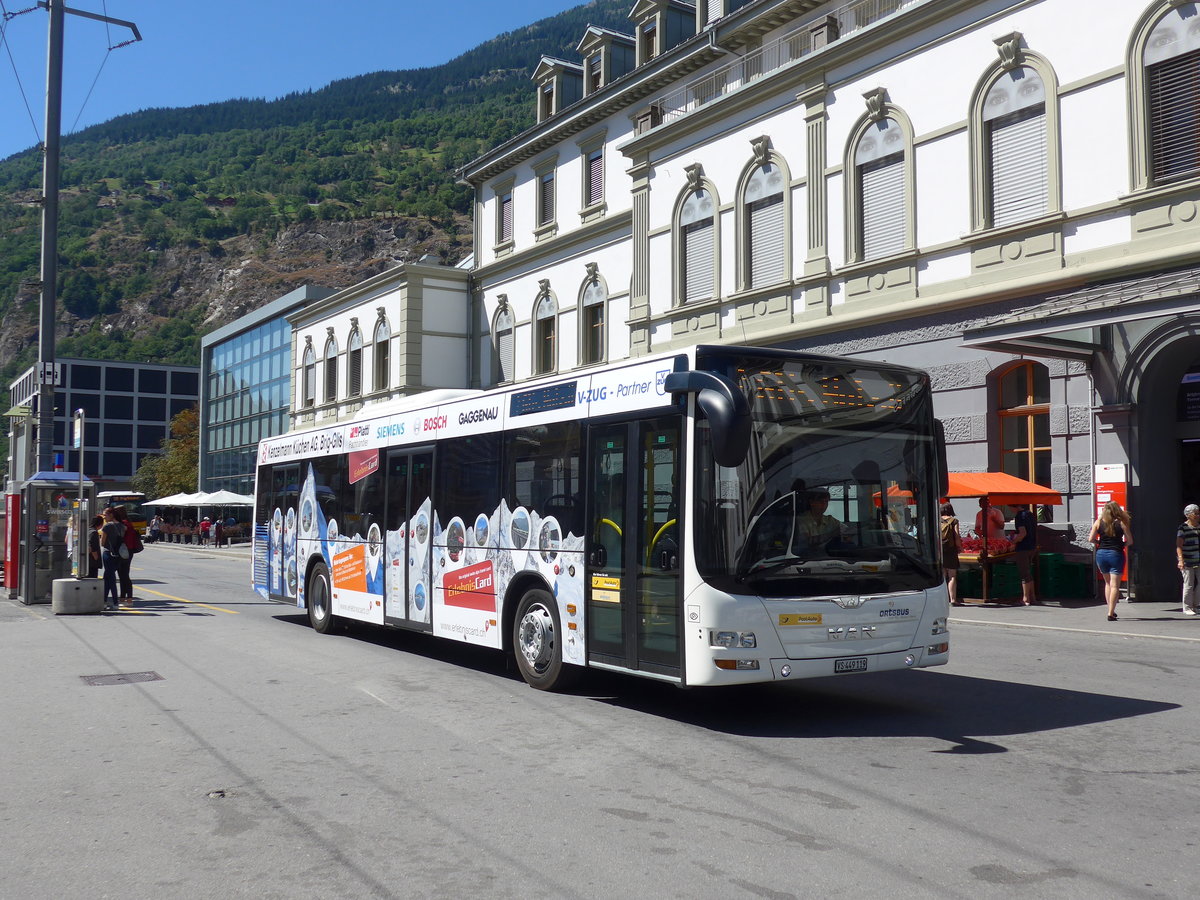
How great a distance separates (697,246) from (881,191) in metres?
5.77

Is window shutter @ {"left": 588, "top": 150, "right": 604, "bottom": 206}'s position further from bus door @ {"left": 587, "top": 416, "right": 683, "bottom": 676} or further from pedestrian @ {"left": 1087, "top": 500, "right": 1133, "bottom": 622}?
bus door @ {"left": 587, "top": 416, "right": 683, "bottom": 676}

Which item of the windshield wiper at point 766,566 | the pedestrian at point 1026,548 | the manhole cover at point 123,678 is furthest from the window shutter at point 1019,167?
the manhole cover at point 123,678

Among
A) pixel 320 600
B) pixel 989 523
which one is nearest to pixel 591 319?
pixel 989 523

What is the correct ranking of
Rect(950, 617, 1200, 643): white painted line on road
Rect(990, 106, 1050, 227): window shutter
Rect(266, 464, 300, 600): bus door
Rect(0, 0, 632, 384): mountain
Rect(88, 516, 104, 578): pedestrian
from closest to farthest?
Rect(950, 617, 1200, 643): white painted line on road → Rect(266, 464, 300, 600): bus door → Rect(990, 106, 1050, 227): window shutter → Rect(88, 516, 104, 578): pedestrian → Rect(0, 0, 632, 384): mountain

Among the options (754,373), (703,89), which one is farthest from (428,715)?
(703,89)

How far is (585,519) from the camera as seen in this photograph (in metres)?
9.61

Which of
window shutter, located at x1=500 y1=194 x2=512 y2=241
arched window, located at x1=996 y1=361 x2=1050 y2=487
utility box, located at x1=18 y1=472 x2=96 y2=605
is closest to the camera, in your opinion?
utility box, located at x1=18 y1=472 x2=96 y2=605

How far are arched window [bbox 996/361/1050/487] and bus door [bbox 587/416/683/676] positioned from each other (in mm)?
13456

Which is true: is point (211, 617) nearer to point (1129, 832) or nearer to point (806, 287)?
point (806, 287)

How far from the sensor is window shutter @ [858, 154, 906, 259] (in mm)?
22625

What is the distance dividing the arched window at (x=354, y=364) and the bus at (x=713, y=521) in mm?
36440

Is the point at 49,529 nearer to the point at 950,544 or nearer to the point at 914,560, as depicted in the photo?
the point at 950,544

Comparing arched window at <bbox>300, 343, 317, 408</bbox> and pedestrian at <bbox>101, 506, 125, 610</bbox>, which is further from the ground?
arched window at <bbox>300, 343, 317, 408</bbox>

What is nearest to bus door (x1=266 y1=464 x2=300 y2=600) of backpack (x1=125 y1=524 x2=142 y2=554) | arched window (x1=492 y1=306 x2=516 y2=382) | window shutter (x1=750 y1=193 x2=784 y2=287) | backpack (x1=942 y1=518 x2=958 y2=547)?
backpack (x1=125 y1=524 x2=142 y2=554)
